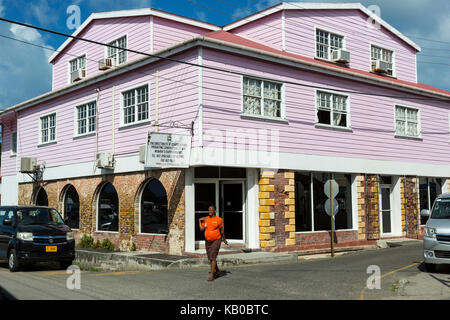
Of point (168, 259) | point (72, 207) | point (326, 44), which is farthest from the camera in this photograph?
point (72, 207)

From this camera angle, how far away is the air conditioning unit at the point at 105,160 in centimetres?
1917

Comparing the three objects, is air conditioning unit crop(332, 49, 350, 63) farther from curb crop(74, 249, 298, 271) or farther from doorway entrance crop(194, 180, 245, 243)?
curb crop(74, 249, 298, 271)

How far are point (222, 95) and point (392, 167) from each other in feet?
30.6

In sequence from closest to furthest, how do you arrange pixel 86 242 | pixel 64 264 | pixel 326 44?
1. pixel 64 264
2. pixel 86 242
3. pixel 326 44

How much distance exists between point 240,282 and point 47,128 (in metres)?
15.8

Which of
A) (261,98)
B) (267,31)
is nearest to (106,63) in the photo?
(267,31)

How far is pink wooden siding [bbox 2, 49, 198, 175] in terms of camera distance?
647 inches

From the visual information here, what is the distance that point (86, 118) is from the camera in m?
21.2

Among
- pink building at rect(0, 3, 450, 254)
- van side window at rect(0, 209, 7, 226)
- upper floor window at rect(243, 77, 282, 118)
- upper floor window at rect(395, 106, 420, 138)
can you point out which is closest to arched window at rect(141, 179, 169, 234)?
pink building at rect(0, 3, 450, 254)

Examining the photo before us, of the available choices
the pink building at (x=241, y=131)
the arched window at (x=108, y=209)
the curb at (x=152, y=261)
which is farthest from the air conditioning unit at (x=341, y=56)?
the arched window at (x=108, y=209)

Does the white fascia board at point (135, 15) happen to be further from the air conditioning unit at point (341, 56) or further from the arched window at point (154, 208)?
the arched window at point (154, 208)

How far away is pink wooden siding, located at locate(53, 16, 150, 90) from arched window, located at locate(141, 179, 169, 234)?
5.20 m

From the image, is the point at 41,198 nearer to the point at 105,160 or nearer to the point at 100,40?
the point at 105,160

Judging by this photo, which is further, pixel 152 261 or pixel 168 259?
pixel 152 261
